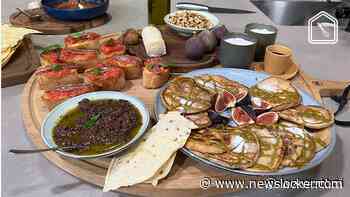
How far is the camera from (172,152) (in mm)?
782

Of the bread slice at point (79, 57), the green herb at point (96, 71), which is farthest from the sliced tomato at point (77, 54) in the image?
the green herb at point (96, 71)

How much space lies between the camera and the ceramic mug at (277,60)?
1.15 metres

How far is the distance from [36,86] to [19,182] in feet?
1.24

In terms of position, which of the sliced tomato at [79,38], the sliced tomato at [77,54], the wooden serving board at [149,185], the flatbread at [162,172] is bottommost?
the wooden serving board at [149,185]

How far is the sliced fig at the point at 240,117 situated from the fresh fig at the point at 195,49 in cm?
Result: 32

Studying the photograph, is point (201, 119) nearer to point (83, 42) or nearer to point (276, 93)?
point (276, 93)

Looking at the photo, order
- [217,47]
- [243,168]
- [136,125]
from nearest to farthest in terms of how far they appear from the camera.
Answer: [243,168] < [136,125] < [217,47]

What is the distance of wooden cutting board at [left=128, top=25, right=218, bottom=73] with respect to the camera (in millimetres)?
1182

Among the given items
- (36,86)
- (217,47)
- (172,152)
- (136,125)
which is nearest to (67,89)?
(36,86)

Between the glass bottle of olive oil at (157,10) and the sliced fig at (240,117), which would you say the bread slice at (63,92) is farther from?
the glass bottle of olive oil at (157,10)

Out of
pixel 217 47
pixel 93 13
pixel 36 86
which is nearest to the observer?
pixel 36 86

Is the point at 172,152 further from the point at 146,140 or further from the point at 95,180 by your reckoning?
the point at 95,180

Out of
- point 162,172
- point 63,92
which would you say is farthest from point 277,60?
point 63,92

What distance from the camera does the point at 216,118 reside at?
90 centimetres
